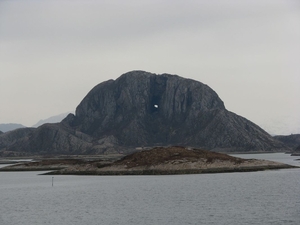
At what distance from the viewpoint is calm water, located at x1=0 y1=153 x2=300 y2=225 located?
211ft

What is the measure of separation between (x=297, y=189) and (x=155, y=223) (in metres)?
38.1

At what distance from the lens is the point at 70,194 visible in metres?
101

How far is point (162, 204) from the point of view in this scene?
7869cm

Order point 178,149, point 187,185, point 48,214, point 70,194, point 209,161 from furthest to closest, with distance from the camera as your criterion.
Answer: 1. point 178,149
2. point 209,161
3. point 187,185
4. point 70,194
5. point 48,214

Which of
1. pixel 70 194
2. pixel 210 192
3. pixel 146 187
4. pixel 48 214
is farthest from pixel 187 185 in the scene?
pixel 48 214

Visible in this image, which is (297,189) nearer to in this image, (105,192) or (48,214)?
(105,192)

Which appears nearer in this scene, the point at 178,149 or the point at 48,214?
the point at 48,214

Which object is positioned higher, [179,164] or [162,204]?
[179,164]

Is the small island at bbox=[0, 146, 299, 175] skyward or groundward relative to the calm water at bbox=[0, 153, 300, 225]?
skyward

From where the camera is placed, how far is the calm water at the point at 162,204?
64.2 metres

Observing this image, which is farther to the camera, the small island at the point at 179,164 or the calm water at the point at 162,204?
the small island at the point at 179,164

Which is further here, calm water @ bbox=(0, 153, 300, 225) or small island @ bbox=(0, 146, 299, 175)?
small island @ bbox=(0, 146, 299, 175)

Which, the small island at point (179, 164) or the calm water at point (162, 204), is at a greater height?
the small island at point (179, 164)

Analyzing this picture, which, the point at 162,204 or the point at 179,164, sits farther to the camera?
the point at 179,164
